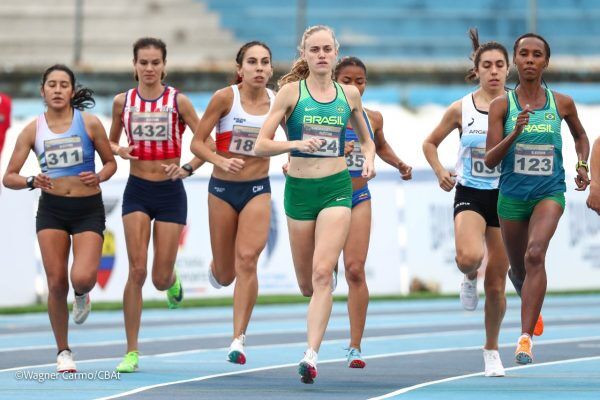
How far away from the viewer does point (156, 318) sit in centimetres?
1816

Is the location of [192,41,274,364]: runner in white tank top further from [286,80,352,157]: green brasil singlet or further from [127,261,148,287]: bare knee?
[286,80,352,157]: green brasil singlet

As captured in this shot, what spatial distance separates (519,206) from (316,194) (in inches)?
54.3

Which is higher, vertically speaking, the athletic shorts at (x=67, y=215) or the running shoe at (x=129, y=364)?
the athletic shorts at (x=67, y=215)

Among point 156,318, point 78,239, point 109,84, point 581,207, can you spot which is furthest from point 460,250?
point 109,84

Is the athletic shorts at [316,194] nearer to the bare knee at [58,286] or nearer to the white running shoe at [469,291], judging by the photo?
the bare knee at [58,286]

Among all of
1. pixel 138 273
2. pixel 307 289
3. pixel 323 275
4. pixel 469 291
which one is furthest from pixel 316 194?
pixel 469 291

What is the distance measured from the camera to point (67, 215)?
35.7 feet

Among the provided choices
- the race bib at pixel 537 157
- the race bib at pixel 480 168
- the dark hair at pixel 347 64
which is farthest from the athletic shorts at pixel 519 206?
the dark hair at pixel 347 64

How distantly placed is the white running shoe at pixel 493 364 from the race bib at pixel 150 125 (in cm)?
286

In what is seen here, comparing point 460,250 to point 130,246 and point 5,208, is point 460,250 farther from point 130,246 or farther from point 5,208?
point 5,208

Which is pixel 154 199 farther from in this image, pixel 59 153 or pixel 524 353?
pixel 524 353

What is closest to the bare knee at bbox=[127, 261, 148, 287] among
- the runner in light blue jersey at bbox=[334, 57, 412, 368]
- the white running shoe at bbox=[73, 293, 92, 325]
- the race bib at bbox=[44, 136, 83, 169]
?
the white running shoe at bbox=[73, 293, 92, 325]

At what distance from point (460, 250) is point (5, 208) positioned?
945cm

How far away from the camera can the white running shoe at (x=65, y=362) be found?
10.7 metres
